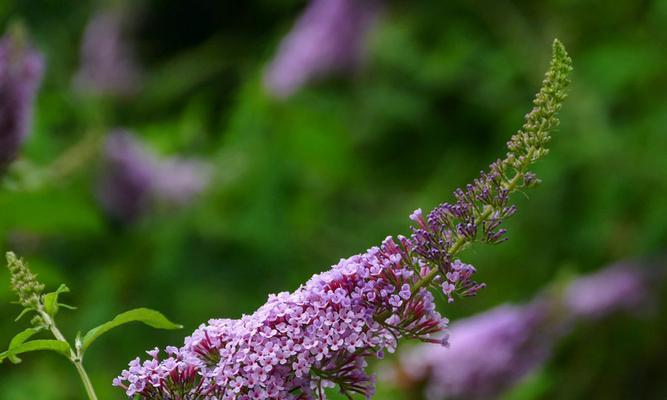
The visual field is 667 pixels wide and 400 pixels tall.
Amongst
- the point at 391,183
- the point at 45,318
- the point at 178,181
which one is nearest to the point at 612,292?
the point at 391,183

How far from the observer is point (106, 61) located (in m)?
3.81

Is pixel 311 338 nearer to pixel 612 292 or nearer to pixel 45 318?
pixel 45 318

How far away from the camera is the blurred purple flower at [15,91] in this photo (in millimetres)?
1822

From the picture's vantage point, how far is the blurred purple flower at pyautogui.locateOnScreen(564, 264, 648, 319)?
3037 millimetres

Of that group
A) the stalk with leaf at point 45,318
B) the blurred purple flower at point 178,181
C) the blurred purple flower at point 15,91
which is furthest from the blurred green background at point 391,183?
the stalk with leaf at point 45,318

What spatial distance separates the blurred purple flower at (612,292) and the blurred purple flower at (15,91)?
164 centimetres

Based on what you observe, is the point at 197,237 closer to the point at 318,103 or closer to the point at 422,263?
the point at 318,103

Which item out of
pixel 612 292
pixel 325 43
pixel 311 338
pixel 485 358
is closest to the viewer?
pixel 311 338

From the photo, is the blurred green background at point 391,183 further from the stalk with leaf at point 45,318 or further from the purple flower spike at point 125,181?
the stalk with leaf at point 45,318

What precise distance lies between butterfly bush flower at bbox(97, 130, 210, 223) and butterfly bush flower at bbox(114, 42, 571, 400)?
2042mm

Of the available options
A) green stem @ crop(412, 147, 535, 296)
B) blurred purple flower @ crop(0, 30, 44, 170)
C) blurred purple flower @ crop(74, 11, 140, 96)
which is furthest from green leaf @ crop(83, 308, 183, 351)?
blurred purple flower @ crop(74, 11, 140, 96)

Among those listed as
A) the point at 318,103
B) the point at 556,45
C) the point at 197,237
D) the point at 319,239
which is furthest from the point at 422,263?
the point at 318,103

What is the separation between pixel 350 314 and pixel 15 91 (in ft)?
3.24

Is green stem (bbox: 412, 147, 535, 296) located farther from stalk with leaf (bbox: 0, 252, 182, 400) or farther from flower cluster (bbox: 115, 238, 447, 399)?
stalk with leaf (bbox: 0, 252, 182, 400)
